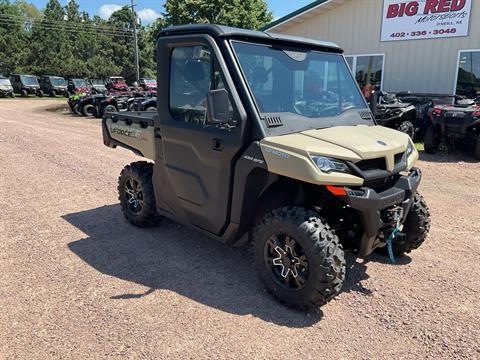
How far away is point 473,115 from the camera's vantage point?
9281mm

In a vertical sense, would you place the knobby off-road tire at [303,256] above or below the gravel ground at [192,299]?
above

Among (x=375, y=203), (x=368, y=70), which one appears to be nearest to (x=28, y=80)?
(x=368, y=70)

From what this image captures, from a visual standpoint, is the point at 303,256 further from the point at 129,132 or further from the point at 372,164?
the point at 129,132

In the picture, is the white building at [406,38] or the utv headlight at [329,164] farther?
the white building at [406,38]

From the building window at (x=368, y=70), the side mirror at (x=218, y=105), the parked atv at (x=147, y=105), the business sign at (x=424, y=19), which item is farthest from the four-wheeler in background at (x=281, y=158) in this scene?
the parked atv at (x=147, y=105)

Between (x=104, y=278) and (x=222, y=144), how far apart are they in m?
1.70

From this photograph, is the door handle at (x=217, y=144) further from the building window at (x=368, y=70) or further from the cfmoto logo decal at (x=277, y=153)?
the building window at (x=368, y=70)

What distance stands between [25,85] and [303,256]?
40.6m

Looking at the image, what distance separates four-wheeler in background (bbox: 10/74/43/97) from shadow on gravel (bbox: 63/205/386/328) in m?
37.5

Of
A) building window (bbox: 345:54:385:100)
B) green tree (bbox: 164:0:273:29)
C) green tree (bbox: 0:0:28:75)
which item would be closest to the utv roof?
building window (bbox: 345:54:385:100)

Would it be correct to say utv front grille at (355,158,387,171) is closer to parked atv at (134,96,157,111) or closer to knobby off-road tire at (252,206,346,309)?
knobby off-road tire at (252,206,346,309)

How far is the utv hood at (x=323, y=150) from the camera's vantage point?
9.94ft

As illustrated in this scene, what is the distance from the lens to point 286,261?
3373mm

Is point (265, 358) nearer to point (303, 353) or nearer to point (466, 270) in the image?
point (303, 353)
